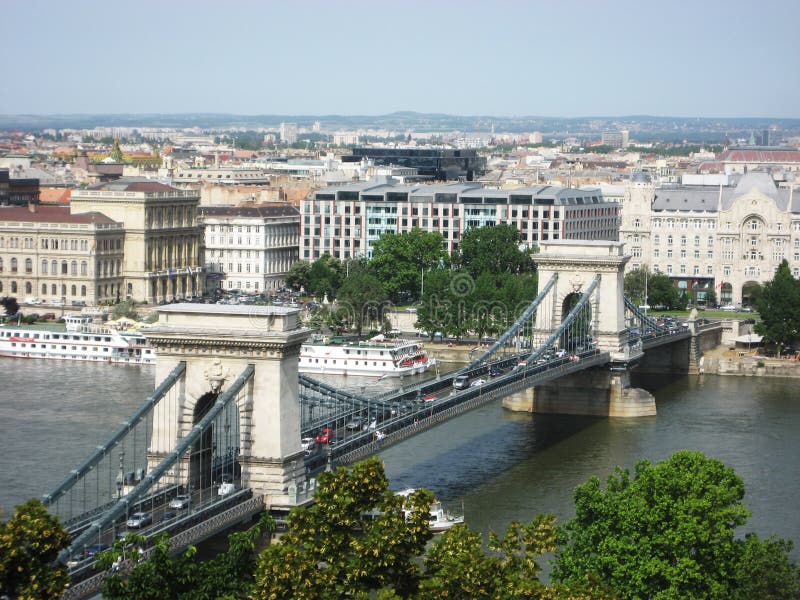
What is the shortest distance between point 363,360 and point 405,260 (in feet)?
50.3

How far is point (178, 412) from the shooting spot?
95.4ft

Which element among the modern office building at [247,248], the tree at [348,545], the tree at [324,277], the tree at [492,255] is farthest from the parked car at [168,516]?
the modern office building at [247,248]

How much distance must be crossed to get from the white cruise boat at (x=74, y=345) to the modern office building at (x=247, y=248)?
1850cm

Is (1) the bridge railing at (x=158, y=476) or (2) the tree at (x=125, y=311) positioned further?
(2) the tree at (x=125, y=311)

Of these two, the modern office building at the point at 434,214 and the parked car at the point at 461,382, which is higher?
the modern office building at the point at 434,214

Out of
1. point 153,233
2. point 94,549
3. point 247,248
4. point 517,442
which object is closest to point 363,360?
point 517,442

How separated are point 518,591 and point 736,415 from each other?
90.5 ft

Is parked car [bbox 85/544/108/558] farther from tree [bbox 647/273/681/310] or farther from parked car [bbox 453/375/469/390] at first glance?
tree [bbox 647/273/681/310]

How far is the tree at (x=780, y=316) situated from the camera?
5822cm

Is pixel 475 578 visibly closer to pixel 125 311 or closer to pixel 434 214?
pixel 125 311

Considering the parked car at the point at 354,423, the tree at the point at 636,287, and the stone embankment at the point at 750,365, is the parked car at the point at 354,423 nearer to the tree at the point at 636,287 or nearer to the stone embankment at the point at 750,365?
the stone embankment at the point at 750,365

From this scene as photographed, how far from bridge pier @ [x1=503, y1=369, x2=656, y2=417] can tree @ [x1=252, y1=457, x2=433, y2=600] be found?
83.5 ft

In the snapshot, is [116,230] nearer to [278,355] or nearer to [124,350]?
[124,350]

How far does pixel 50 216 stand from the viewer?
70.7 m
